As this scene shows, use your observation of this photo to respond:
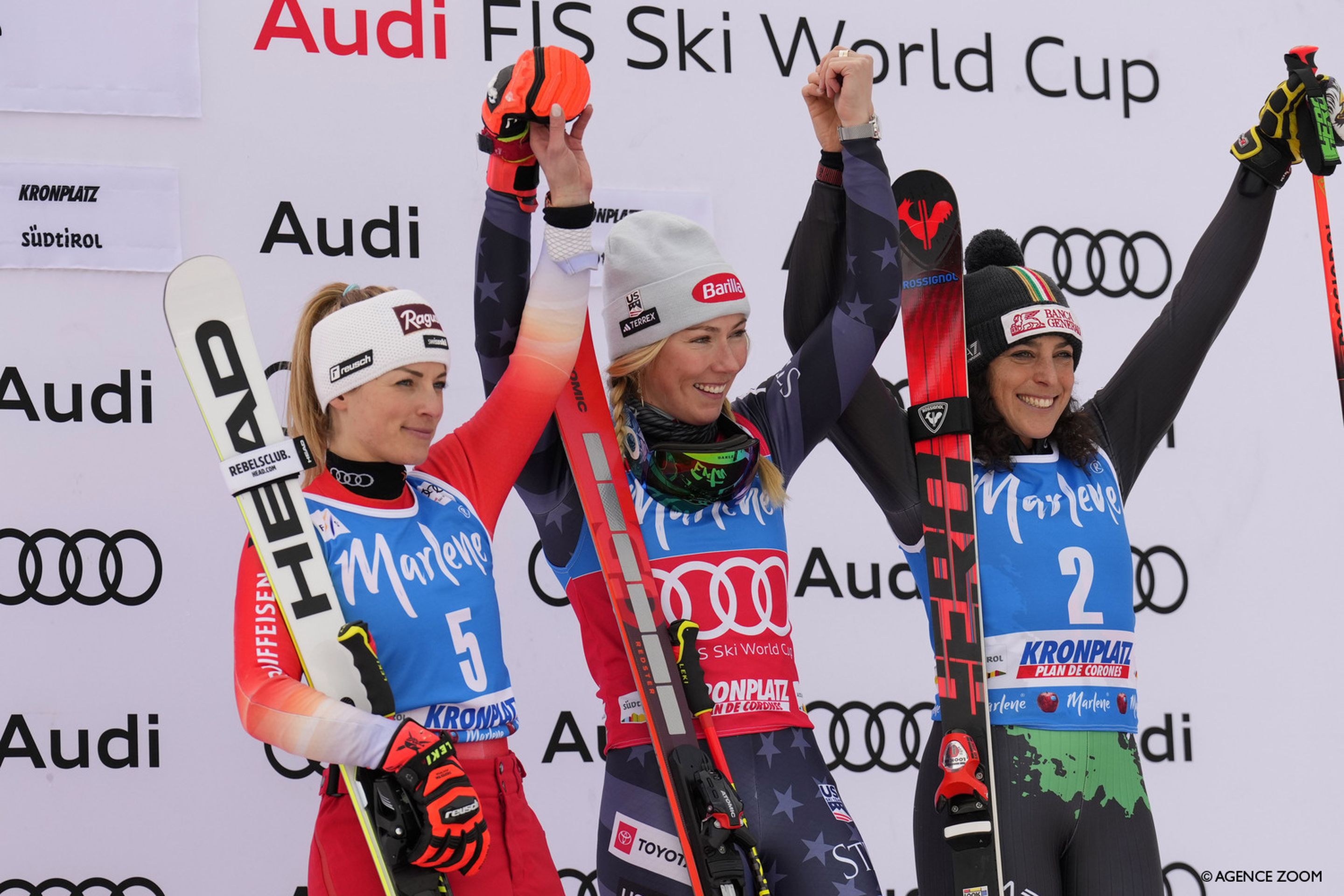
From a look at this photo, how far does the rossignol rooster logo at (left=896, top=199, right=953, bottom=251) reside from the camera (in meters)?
2.50

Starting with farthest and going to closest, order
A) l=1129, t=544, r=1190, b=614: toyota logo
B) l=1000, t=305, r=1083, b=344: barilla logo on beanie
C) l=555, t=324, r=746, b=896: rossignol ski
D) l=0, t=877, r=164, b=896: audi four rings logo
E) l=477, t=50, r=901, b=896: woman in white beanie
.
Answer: l=1129, t=544, r=1190, b=614: toyota logo
l=0, t=877, r=164, b=896: audi four rings logo
l=1000, t=305, r=1083, b=344: barilla logo on beanie
l=477, t=50, r=901, b=896: woman in white beanie
l=555, t=324, r=746, b=896: rossignol ski

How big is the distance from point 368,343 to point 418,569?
33cm

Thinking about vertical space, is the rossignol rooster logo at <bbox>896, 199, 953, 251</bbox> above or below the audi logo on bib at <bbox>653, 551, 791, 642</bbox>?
above

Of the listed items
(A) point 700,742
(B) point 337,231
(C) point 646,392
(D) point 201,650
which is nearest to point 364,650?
(A) point 700,742

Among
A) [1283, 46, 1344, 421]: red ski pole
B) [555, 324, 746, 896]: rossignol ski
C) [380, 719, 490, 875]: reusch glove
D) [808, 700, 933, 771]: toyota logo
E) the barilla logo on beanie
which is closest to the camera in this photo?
[380, 719, 490, 875]: reusch glove

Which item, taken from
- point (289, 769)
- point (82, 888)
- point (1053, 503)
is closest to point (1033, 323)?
point (1053, 503)

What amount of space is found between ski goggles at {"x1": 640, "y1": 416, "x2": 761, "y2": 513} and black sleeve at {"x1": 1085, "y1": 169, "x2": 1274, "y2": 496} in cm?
72

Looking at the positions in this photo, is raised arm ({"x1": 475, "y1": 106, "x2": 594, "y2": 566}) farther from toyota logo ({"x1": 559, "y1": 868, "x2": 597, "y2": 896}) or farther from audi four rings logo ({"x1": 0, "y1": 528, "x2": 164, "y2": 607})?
toyota logo ({"x1": 559, "y1": 868, "x2": 597, "y2": 896})

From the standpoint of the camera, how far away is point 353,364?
2016 mm

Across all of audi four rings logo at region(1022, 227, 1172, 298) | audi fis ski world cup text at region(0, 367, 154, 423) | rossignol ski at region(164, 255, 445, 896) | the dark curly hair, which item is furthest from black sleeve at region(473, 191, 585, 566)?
audi four rings logo at region(1022, 227, 1172, 298)

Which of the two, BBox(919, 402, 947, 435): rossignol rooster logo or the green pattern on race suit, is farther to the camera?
BBox(919, 402, 947, 435): rossignol rooster logo

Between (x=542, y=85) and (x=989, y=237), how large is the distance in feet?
3.07

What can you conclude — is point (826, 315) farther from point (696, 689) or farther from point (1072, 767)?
point (1072, 767)

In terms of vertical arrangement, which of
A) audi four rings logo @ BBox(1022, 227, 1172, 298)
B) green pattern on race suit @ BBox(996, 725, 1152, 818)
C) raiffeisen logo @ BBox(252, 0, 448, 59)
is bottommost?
green pattern on race suit @ BBox(996, 725, 1152, 818)
